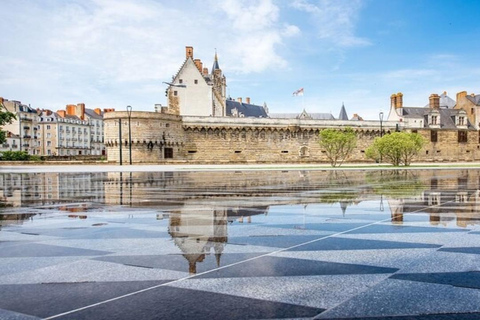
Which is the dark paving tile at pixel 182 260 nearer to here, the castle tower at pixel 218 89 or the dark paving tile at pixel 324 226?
the dark paving tile at pixel 324 226

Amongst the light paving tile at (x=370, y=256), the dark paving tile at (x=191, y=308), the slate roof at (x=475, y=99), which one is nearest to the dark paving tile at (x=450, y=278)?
the light paving tile at (x=370, y=256)

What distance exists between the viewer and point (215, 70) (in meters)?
74.6

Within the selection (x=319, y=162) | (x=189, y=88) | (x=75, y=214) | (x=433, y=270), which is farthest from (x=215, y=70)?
(x=433, y=270)

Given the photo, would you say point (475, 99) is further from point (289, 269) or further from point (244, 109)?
point (289, 269)

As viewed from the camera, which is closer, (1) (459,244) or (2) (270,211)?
(1) (459,244)

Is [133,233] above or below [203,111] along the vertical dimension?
below

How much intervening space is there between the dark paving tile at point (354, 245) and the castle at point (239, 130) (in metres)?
42.5

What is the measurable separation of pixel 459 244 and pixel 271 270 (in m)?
2.65

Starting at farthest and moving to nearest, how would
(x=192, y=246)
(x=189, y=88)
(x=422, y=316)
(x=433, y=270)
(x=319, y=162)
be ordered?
1. (x=189, y=88)
2. (x=319, y=162)
3. (x=192, y=246)
4. (x=433, y=270)
5. (x=422, y=316)

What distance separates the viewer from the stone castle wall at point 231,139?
171ft

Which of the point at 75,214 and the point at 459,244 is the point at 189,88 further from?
the point at 459,244

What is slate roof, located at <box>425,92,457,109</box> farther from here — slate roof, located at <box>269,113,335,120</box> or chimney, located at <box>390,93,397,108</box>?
slate roof, located at <box>269,113,335,120</box>

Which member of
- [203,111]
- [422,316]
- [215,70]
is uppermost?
[215,70]

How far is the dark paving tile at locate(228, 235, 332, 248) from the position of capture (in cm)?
559
